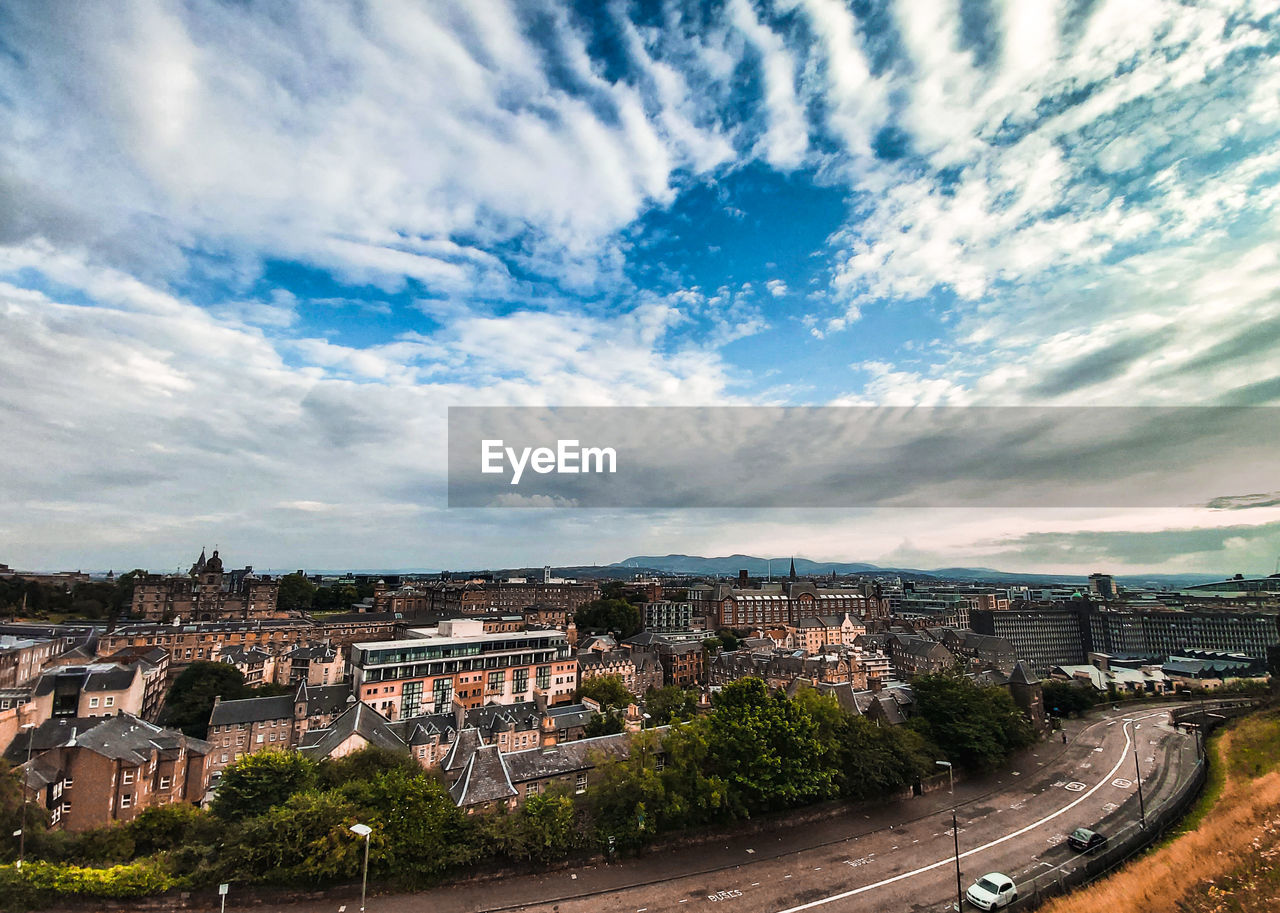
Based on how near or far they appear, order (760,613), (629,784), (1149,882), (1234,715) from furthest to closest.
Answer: (760,613) < (1234,715) < (629,784) < (1149,882)

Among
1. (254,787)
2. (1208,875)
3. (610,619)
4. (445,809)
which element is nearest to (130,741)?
(254,787)

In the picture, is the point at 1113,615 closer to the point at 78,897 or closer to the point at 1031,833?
the point at 1031,833

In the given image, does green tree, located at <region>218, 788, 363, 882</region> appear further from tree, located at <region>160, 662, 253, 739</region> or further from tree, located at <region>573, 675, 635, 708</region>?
tree, located at <region>573, 675, 635, 708</region>

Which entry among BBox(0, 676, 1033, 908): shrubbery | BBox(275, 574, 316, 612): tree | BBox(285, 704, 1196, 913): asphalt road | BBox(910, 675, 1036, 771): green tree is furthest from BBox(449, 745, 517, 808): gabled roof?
BBox(275, 574, 316, 612): tree

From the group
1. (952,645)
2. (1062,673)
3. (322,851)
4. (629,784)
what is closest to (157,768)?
(322,851)

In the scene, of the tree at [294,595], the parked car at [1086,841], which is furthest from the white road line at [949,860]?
the tree at [294,595]

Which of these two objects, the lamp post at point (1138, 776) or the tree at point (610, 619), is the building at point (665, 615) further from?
the lamp post at point (1138, 776)
